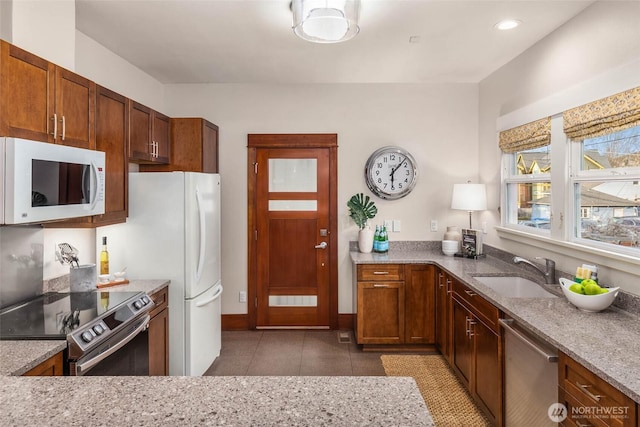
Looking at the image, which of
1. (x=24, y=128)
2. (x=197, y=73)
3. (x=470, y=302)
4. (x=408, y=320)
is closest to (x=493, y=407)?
(x=470, y=302)

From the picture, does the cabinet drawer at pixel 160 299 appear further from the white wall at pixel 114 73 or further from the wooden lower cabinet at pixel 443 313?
the wooden lower cabinet at pixel 443 313

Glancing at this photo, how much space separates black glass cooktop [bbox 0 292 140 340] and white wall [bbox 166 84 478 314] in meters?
1.95

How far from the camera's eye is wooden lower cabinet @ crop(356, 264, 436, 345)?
3.63 meters

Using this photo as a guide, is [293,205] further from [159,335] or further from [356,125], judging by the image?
[159,335]

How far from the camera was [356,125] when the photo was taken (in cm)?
422

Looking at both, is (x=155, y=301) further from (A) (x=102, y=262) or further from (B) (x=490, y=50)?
(B) (x=490, y=50)

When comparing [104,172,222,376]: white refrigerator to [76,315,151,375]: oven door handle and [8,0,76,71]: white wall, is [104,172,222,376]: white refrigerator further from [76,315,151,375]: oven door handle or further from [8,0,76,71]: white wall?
[8,0,76,71]: white wall

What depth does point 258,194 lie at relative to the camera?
4.23m

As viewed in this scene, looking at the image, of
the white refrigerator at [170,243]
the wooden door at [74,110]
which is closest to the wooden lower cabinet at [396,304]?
the white refrigerator at [170,243]

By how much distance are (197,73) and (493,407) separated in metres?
3.64

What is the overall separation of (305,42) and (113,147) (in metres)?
1.58

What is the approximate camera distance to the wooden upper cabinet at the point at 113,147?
2.50 metres

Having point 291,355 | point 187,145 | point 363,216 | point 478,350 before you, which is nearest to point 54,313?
point 187,145

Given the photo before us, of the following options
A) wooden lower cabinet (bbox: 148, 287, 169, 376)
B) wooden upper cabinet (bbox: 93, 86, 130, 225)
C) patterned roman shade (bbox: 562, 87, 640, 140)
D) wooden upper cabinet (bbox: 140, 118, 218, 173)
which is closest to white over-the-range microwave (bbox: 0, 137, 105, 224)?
wooden upper cabinet (bbox: 93, 86, 130, 225)
